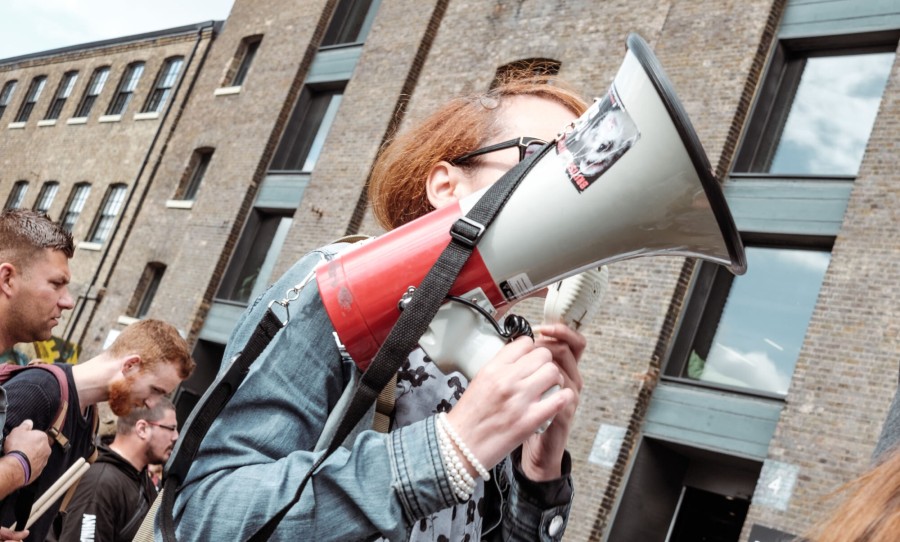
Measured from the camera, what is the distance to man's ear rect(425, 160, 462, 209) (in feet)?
6.63

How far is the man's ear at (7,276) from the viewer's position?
3828mm

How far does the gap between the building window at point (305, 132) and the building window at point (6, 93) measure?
18.0 m

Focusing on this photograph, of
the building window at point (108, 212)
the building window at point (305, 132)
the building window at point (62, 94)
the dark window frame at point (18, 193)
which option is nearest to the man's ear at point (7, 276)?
the building window at point (305, 132)

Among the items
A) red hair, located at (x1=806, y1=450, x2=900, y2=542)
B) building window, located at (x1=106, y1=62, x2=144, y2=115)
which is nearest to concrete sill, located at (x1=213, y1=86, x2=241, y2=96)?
A: building window, located at (x1=106, y1=62, x2=144, y2=115)

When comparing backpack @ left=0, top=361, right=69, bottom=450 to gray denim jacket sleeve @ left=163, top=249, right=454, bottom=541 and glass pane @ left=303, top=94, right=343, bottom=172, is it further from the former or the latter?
glass pane @ left=303, top=94, right=343, bottom=172

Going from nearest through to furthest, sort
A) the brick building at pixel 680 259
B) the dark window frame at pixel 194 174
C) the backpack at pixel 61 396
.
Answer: the backpack at pixel 61 396, the brick building at pixel 680 259, the dark window frame at pixel 194 174

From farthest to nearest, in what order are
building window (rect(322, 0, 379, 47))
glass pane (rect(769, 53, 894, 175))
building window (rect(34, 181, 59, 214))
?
building window (rect(34, 181, 59, 214))
building window (rect(322, 0, 379, 47))
glass pane (rect(769, 53, 894, 175))

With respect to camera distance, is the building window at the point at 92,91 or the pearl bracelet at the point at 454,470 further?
the building window at the point at 92,91

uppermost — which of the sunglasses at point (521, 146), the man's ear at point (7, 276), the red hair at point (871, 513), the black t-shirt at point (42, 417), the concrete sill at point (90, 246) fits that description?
the concrete sill at point (90, 246)

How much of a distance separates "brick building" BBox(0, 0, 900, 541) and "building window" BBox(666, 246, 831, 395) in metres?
0.03

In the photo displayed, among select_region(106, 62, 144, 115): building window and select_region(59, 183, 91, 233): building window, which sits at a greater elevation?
select_region(106, 62, 144, 115): building window

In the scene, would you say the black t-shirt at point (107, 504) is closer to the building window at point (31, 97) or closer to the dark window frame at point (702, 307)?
the dark window frame at point (702, 307)

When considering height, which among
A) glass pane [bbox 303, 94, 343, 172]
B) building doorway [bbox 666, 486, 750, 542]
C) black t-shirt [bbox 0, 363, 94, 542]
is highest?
glass pane [bbox 303, 94, 343, 172]

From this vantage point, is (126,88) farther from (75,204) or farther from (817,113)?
(817,113)
